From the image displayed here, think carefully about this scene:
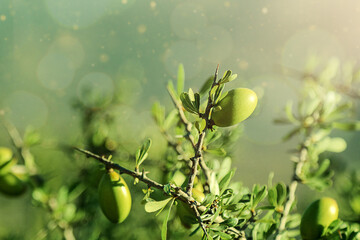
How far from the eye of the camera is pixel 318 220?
47 cm

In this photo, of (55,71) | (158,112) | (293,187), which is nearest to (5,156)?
(158,112)

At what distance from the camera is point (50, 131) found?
1014mm

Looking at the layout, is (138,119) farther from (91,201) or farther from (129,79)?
(91,201)

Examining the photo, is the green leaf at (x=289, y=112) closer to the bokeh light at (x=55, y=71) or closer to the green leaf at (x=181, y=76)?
the green leaf at (x=181, y=76)

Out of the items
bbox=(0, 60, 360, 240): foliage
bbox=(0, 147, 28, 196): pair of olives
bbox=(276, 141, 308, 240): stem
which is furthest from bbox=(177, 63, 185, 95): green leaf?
bbox=(0, 147, 28, 196): pair of olives

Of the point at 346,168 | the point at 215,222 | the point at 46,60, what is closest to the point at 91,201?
the point at 215,222

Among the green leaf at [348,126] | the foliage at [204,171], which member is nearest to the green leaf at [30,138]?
the foliage at [204,171]

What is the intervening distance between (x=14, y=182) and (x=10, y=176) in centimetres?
1

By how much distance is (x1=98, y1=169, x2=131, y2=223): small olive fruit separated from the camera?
1.37 feet

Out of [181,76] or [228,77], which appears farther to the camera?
[181,76]

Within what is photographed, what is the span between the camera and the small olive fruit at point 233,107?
1.13 ft

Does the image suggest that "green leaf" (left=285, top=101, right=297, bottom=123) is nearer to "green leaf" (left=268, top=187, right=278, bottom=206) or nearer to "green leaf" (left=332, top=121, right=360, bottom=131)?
"green leaf" (left=332, top=121, right=360, bottom=131)

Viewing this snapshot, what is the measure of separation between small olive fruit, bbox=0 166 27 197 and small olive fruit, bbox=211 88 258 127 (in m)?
0.44

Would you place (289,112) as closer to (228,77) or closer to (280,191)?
(280,191)
